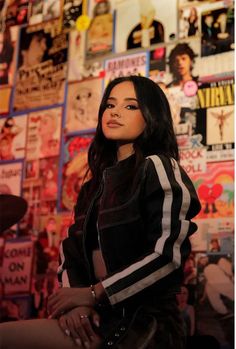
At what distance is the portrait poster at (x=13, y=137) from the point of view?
2.68 metres

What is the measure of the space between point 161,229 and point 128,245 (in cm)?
11

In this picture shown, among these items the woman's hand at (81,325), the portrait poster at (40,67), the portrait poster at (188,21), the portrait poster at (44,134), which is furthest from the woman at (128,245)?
the portrait poster at (40,67)

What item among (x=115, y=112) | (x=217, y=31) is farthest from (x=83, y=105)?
(x=115, y=112)

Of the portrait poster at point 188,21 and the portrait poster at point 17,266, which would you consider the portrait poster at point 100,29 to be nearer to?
the portrait poster at point 188,21

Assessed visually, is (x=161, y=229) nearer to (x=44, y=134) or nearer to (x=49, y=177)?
(x=49, y=177)

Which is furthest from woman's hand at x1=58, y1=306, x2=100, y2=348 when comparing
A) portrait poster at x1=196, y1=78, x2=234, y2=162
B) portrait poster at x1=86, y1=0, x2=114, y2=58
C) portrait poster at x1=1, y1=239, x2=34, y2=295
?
portrait poster at x1=86, y1=0, x2=114, y2=58

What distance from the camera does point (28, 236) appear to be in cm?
255

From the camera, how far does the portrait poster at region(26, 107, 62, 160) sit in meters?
2.59

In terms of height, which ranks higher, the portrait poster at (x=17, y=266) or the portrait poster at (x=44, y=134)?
the portrait poster at (x=44, y=134)

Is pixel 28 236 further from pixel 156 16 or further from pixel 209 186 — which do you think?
pixel 156 16

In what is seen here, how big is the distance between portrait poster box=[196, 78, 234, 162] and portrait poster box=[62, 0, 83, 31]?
2.69ft

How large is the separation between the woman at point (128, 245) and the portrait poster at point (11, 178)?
1.00 meters

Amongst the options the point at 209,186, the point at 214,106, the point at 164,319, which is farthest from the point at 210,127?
the point at 164,319

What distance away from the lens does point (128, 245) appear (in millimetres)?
1417
